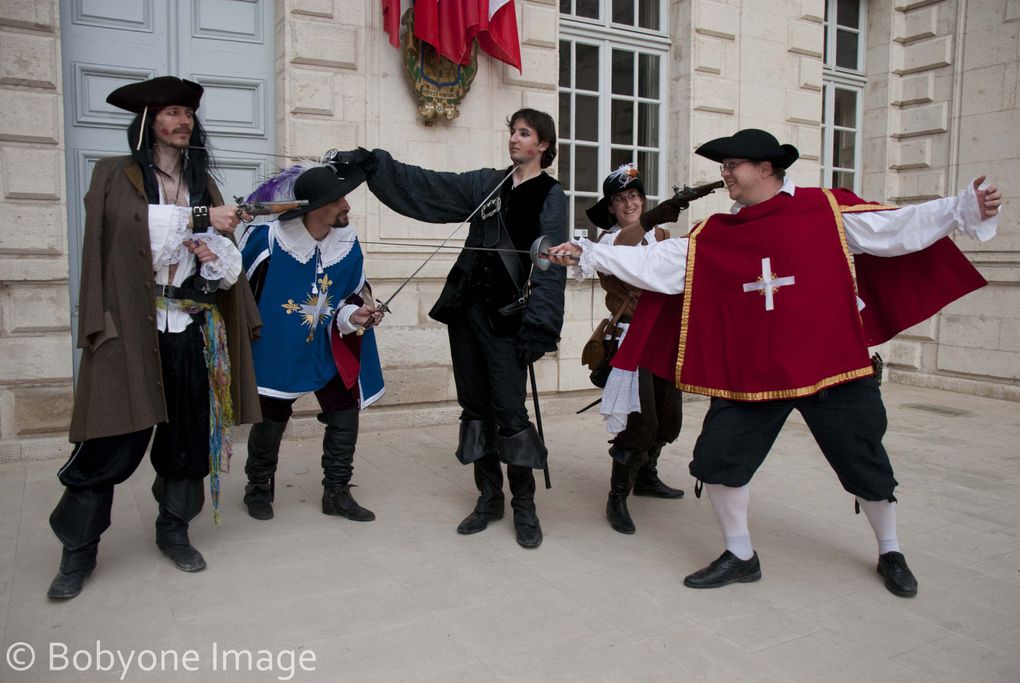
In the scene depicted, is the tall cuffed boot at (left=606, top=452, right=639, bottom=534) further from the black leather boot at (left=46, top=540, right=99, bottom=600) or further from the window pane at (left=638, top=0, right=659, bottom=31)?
the window pane at (left=638, top=0, right=659, bottom=31)

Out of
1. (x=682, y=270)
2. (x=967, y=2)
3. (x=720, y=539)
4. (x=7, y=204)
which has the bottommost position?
(x=720, y=539)

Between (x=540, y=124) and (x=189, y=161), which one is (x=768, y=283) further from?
(x=189, y=161)

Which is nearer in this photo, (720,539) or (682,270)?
(682,270)

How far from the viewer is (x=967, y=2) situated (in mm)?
8594

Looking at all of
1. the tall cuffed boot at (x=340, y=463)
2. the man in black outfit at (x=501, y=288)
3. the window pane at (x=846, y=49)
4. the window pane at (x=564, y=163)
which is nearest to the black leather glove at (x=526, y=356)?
the man in black outfit at (x=501, y=288)

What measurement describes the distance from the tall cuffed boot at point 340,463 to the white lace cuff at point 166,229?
123 centimetres

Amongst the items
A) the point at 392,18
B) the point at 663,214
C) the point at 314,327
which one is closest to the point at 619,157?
the point at 392,18

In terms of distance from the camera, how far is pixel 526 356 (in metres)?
3.95

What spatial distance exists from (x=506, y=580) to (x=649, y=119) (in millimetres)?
5361

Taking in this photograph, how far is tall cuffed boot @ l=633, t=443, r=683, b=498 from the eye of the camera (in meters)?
4.76

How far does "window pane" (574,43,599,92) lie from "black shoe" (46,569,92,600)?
18.3 feet

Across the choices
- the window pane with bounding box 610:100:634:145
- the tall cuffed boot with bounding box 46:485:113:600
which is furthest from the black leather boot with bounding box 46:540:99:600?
the window pane with bounding box 610:100:634:145

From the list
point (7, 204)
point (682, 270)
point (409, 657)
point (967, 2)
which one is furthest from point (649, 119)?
point (409, 657)

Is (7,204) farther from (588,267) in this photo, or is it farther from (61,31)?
(588,267)
